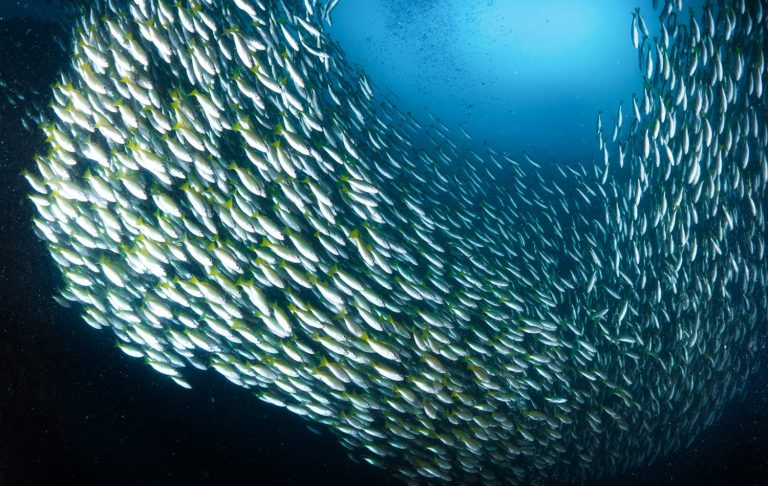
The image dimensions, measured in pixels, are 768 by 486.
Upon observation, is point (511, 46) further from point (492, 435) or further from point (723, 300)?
point (492, 435)

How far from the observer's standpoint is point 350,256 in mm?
6074

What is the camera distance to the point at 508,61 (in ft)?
90.4

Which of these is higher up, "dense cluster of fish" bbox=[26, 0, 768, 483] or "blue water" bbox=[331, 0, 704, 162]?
"blue water" bbox=[331, 0, 704, 162]

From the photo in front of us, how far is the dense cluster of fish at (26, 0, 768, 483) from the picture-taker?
5.14 meters

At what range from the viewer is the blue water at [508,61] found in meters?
22.2

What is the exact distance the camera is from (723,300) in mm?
7727

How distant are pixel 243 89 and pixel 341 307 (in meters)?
2.87

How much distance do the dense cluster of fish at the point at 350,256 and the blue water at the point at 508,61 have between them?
1560cm

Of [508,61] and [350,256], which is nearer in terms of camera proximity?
[350,256]

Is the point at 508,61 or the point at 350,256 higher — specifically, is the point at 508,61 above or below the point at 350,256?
above

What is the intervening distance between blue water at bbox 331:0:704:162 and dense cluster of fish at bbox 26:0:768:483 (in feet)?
51.2

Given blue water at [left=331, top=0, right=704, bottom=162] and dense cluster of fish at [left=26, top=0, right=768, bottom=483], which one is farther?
blue water at [left=331, top=0, right=704, bottom=162]

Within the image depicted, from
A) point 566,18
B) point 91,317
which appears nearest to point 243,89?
point 91,317

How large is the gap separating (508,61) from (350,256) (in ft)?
85.0
